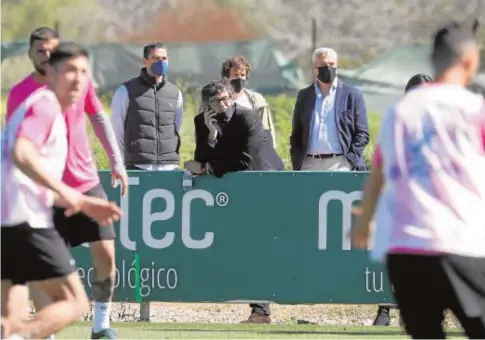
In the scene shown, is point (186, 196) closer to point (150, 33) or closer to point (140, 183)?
point (140, 183)

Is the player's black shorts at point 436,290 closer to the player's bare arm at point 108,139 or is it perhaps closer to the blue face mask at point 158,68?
the player's bare arm at point 108,139

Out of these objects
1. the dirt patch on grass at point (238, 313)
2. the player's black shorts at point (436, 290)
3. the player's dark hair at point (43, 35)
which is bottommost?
the dirt patch on grass at point (238, 313)

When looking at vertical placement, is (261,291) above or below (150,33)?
below

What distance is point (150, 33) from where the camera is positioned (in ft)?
157

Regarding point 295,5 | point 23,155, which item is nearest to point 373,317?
point 23,155

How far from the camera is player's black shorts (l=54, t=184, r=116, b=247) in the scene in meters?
9.52

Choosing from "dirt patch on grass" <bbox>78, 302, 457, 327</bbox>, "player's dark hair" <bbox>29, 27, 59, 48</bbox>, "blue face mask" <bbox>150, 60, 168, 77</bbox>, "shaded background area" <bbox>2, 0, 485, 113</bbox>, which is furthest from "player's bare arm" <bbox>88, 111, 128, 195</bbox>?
"shaded background area" <bbox>2, 0, 485, 113</bbox>

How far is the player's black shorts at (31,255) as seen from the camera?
7.94 metres

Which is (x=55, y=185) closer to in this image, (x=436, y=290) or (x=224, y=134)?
(x=436, y=290)

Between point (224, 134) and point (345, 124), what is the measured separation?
1057 millimetres

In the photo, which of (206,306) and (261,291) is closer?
(261,291)

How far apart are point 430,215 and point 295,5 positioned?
55347 mm

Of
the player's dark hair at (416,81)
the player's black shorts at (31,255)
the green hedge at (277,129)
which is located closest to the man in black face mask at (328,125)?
the player's dark hair at (416,81)

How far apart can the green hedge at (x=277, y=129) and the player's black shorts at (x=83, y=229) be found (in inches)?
361
